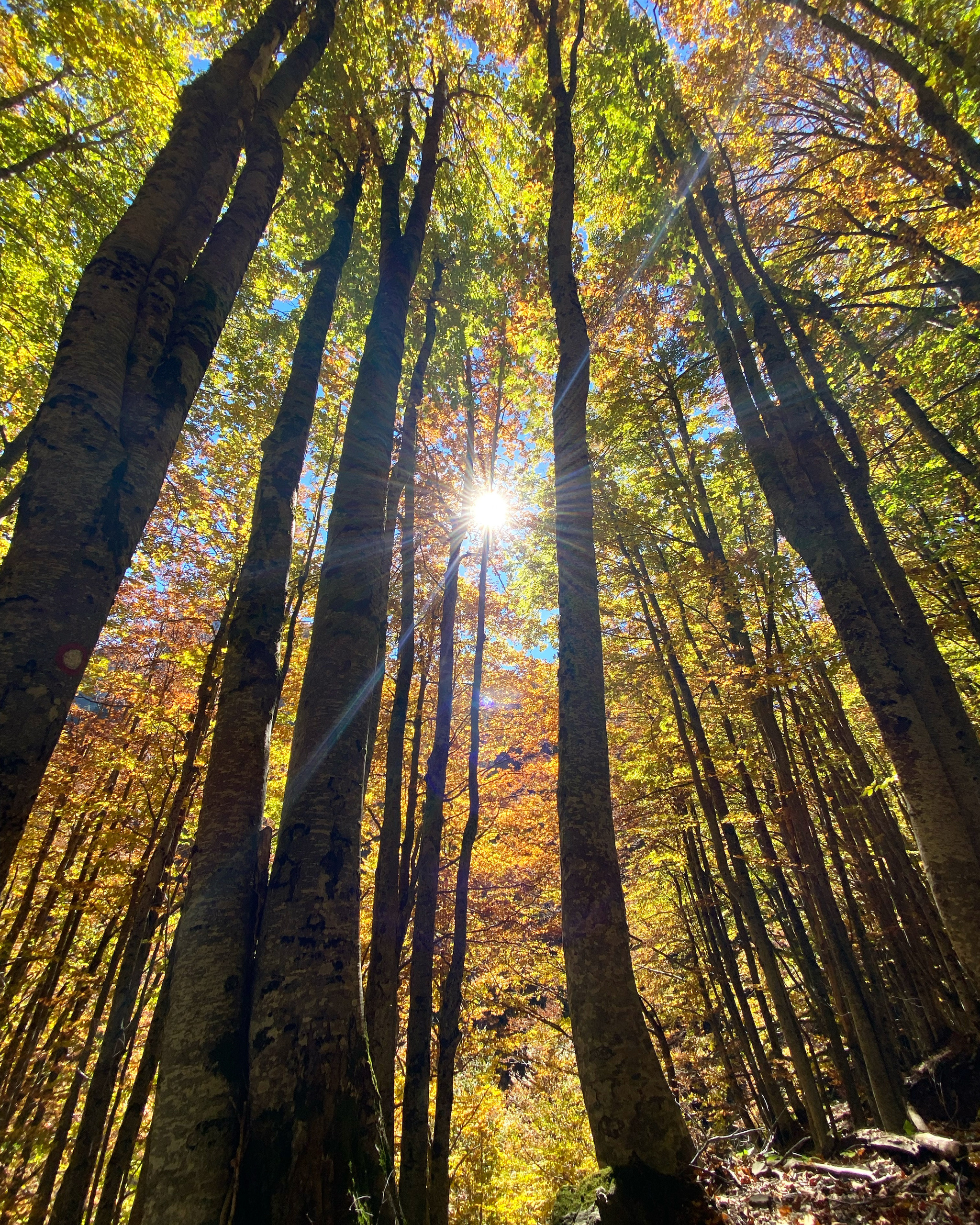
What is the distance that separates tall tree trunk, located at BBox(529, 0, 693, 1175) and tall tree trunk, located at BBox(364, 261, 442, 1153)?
1592 millimetres

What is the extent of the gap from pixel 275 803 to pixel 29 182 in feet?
36.2

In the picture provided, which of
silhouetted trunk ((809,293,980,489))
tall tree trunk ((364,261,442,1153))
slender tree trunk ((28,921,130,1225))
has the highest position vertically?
silhouetted trunk ((809,293,980,489))

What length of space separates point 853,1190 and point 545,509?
10999 millimetres

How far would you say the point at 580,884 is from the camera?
315 centimetres

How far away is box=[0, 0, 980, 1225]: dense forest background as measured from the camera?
19.7ft

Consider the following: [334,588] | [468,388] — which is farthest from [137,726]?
[468,388]

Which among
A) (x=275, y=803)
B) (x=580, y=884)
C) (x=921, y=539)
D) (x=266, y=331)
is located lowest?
(x=580, y=884)

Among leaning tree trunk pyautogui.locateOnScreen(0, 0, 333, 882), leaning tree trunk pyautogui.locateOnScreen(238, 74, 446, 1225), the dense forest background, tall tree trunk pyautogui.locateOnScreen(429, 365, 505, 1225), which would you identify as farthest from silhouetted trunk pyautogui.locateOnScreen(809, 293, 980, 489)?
leaning tree trunk pyautogui.locateOnScreen(238, 74, 446, 1225)

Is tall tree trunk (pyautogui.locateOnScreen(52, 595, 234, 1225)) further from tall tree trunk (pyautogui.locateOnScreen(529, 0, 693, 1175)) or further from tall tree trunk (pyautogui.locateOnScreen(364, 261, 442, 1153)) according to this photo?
tall tree trunk (pyautogui.locateOnScreen(529, 0, 693, 1175))

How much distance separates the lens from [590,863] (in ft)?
10.5

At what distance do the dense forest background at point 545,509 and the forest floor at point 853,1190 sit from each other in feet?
4.74

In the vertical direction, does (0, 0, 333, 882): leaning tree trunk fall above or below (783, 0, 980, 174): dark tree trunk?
below

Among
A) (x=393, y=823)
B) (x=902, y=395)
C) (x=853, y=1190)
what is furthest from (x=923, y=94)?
(x=393, y=823)

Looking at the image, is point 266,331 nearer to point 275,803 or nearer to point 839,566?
point 275,803
